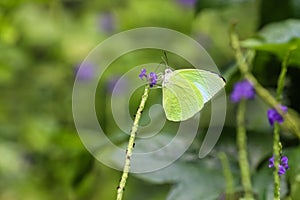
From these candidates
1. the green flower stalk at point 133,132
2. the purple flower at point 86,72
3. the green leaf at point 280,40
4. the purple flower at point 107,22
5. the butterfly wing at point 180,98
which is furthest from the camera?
the purple flower at point 107,22

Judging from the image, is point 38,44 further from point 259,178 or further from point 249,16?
point 259,178

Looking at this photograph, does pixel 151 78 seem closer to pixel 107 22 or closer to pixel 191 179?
pixel 191 179

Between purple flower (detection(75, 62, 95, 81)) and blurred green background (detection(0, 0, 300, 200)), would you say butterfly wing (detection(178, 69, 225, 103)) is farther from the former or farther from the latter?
purple flower (detection(75, 62, 95, 81))

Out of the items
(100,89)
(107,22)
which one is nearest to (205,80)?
(100,89)

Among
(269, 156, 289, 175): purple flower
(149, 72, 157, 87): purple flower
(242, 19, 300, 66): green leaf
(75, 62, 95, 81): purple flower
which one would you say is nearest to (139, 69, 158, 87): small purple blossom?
(149, 72, 157, 87): purple flower

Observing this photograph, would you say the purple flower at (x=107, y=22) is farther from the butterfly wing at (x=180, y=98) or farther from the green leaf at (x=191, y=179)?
the butterfly wing at (x=180, y=98)

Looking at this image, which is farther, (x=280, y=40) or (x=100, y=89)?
(x=100, y=89)

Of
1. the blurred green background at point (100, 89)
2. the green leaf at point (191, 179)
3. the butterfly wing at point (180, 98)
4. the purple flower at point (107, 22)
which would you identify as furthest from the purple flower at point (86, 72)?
the butterfly wing at point (180, 98)
